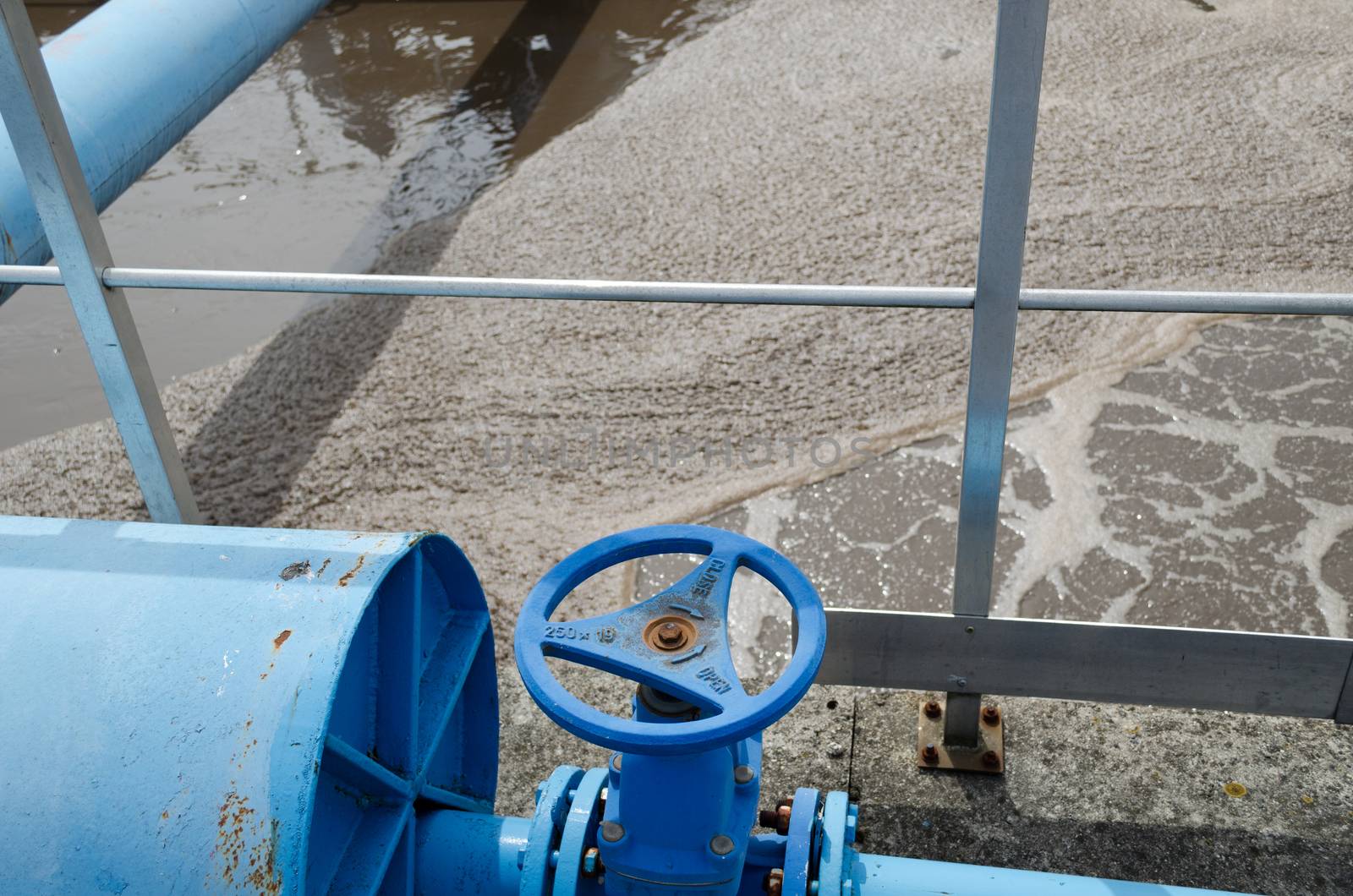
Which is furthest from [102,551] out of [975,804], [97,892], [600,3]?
[600,3]

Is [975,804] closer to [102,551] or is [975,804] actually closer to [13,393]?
[102,551]

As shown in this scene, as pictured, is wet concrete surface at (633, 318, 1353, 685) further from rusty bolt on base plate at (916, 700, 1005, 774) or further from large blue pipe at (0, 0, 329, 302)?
large blue pipe at (0, 0, 329, 302)

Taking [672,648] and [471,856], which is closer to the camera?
[672,648]

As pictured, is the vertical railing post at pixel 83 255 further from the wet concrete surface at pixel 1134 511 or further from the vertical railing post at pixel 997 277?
the vertical railing post at pixel 997 277

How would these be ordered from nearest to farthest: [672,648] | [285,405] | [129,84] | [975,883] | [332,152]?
[672,648] → [975,883] → [129,84] → [285,405] → [332,152]

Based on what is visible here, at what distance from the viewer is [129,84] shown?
11.9 feet

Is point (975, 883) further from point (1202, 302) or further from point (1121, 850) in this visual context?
point (1202, 302)

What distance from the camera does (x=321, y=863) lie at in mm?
1472

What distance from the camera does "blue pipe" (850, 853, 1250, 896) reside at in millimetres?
1581

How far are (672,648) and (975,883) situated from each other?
1.94 ft

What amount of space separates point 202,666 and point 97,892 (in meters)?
0.28

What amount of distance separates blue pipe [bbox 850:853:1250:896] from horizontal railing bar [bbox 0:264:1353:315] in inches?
32.2

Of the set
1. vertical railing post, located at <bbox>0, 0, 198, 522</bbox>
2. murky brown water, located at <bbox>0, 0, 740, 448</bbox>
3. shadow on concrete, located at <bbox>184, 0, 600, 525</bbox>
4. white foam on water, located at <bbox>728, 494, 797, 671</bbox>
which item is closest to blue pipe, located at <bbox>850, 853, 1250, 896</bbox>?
white foam on water, located at <bbox>728, 494, 797, 671</bbox>

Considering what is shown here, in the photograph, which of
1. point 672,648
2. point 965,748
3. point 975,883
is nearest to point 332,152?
point 965,748
